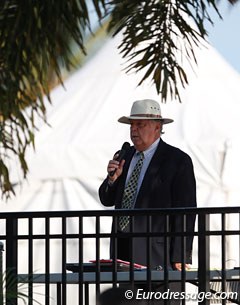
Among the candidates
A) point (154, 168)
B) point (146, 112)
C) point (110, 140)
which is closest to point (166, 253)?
point (154, 168)

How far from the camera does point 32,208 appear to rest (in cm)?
1191

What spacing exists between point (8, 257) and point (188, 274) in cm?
96

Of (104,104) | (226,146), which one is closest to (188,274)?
(226,146)

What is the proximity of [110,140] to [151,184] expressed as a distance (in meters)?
5.44

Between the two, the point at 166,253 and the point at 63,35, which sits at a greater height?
the point at 63,35

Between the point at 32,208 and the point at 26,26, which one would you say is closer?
the point at 26,26

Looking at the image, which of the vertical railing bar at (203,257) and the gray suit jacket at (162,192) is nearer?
the vertical railing bar at (203,257)

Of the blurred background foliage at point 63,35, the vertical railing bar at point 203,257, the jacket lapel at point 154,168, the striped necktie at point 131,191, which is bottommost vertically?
the vertical railing bar at point 203,257

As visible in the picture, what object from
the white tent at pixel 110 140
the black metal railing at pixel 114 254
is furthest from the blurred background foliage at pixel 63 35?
the white tent at pixel 110 140

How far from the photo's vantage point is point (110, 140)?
11.9 m

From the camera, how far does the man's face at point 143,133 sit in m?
6.64

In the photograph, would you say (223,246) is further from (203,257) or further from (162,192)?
(162,192)

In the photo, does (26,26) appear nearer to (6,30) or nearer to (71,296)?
(6,30)

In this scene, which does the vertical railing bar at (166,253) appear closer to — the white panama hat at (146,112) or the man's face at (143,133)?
the man's face at (143,133)
